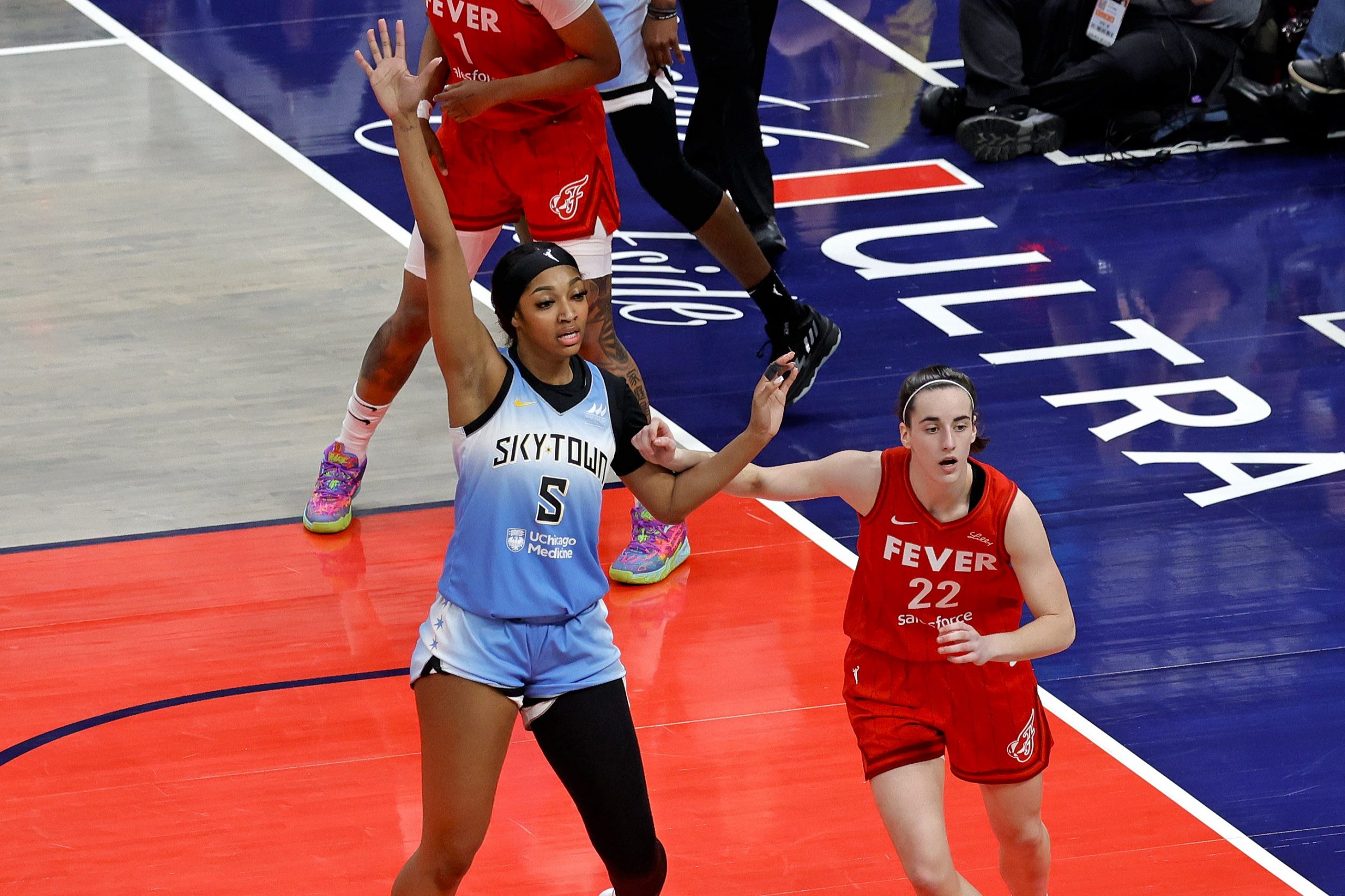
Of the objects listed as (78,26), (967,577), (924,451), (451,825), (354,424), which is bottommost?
(78,26)

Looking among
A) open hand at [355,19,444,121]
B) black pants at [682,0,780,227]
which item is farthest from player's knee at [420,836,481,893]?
black pants at [682,0,780,227]

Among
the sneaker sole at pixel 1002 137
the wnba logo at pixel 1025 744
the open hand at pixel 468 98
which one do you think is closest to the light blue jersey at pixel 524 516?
the wnba logo at pixel 1025 744

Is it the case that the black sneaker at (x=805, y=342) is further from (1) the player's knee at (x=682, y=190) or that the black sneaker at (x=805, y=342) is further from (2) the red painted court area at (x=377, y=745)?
(2) the red painted court area at (x=377, y=745)

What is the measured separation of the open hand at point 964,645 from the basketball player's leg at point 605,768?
0.68 meters

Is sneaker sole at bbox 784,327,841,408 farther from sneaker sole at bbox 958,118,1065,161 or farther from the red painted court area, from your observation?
sneaker sole at bbox 958,118,1065,161

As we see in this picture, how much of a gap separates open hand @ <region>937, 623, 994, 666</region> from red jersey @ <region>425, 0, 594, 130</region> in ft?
8.54

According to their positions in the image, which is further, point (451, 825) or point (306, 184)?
point (306, 184)

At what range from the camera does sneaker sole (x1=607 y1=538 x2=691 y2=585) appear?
19.0ft

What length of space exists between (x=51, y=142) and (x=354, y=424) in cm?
457

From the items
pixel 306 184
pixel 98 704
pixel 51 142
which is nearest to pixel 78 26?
pixel 51 142

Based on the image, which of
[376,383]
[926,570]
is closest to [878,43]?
[376,383]

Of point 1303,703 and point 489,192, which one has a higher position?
point 489,192

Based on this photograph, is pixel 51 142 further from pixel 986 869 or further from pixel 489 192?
pixel 986 869

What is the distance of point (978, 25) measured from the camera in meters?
9.75
